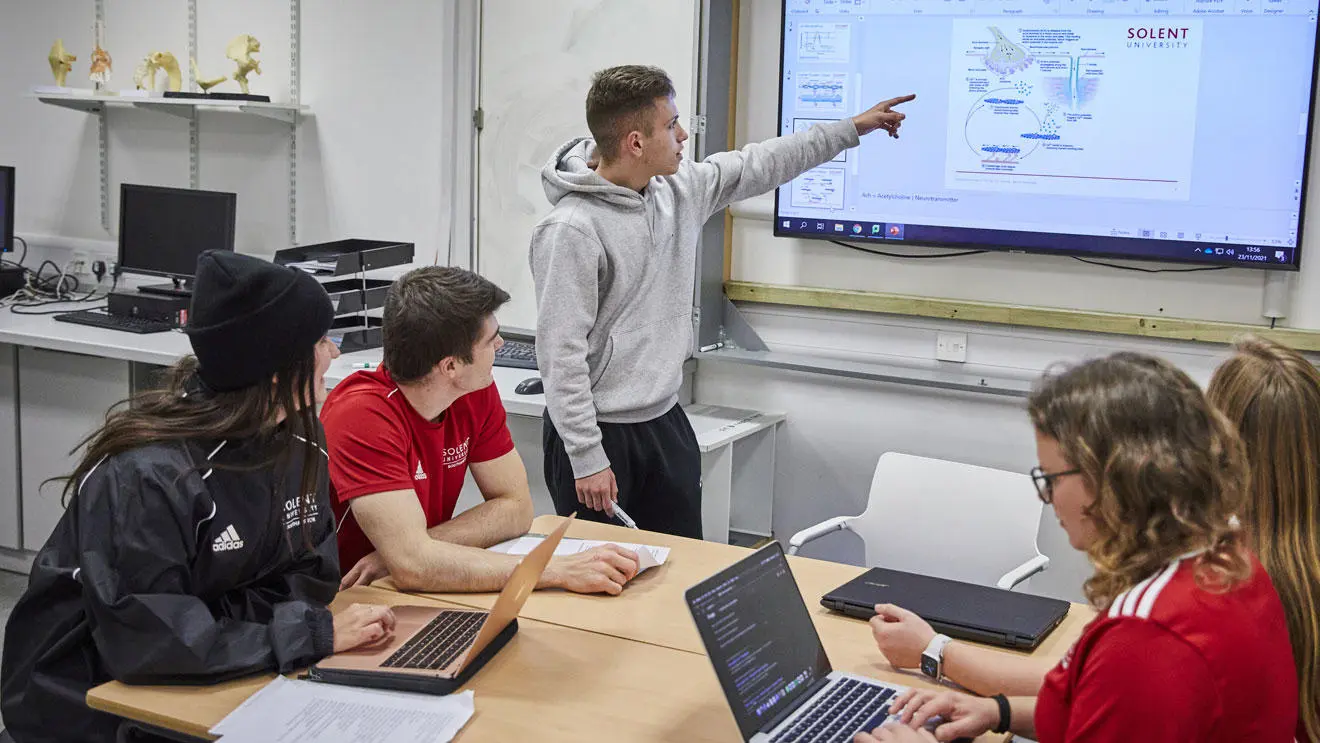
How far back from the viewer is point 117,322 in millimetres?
4180

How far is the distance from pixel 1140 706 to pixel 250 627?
1.15 metres

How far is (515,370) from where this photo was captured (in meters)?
3.78

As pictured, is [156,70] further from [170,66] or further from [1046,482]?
[1046,482]

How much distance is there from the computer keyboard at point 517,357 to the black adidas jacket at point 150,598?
1.96 m

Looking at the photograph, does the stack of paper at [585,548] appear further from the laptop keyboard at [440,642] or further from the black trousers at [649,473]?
the black trousers at [649,473]

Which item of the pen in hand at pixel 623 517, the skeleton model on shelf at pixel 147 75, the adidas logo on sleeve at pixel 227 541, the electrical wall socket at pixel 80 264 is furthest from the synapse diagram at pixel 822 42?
the electrical wall socket at pixel 80 264

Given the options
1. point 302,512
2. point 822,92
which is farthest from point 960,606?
point 822,92

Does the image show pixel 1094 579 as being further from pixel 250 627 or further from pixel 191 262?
pixel 191 262

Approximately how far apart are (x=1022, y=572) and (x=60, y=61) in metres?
4.13

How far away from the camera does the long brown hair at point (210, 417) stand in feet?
5.62

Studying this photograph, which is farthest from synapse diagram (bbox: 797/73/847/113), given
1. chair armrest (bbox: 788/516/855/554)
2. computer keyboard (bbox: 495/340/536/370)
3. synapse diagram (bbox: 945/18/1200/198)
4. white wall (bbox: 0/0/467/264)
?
chair armrest (bbox: 788/516/855/554)

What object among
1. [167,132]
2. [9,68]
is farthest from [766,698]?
[9,68]

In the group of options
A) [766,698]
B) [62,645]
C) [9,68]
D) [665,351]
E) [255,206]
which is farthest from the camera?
[9,68]

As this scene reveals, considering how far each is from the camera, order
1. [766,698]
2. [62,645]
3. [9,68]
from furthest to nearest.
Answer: [9,68] < [62,645] < [766,698]
